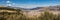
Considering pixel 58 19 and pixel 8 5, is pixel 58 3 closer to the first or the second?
pixel 58 19

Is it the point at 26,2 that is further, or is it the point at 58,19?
the point at 26,2

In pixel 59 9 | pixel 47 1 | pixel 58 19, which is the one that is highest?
pixel 47 1

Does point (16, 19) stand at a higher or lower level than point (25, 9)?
lower

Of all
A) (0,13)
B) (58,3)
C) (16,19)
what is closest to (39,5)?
(58,3)

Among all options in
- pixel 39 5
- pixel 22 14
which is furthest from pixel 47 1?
pixel 22 14

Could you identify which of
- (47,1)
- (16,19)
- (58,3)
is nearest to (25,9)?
(16,19)

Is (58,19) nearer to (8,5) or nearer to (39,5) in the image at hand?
(39,5)

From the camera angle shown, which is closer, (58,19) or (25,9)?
(58,19)

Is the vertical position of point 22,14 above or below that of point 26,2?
below
